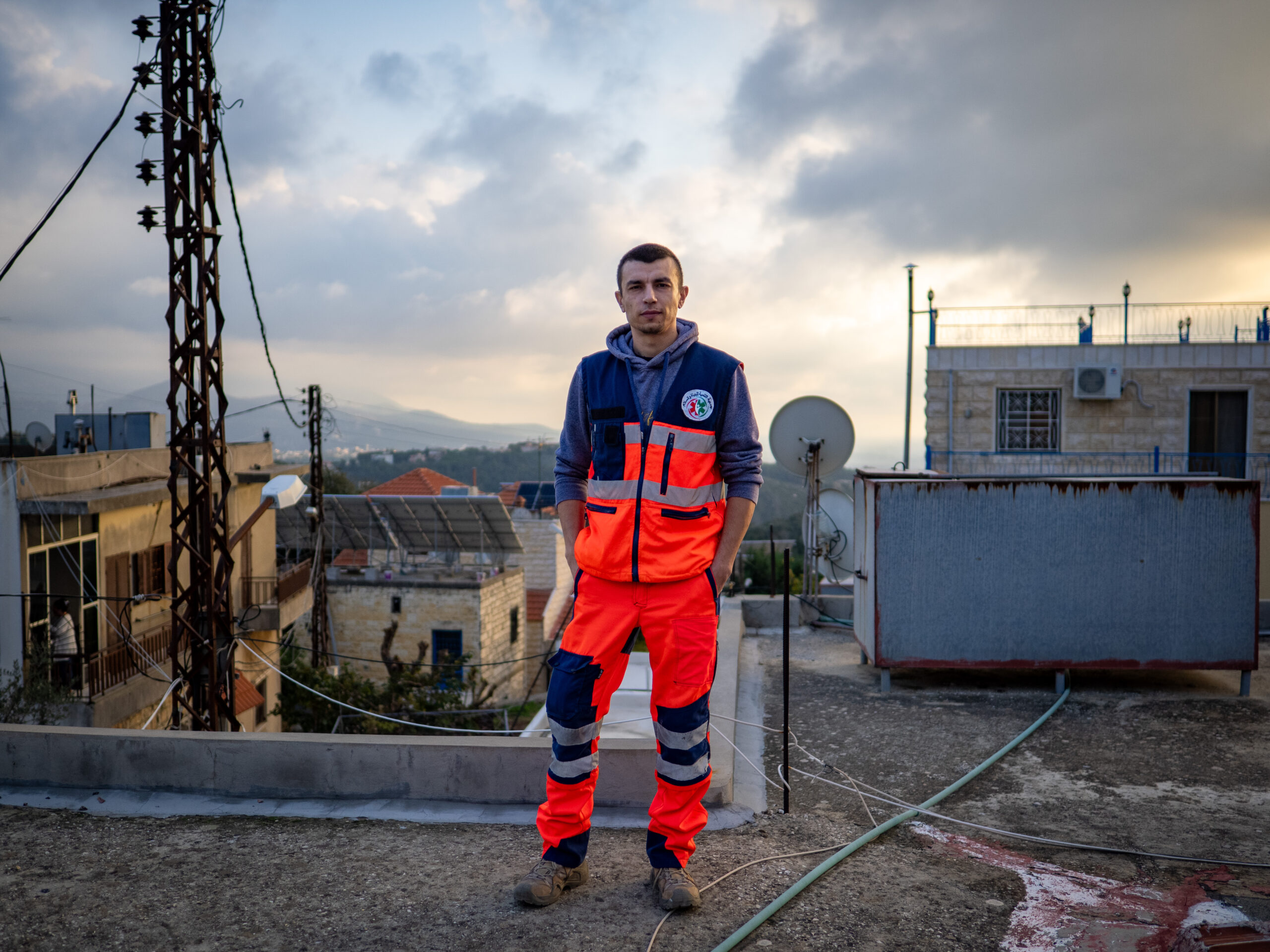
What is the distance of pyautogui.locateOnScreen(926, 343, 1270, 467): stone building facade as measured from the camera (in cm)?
1741

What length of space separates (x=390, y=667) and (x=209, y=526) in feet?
46.7

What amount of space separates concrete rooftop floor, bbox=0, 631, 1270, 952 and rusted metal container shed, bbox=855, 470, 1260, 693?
1.21 metres

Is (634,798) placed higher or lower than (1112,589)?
lower

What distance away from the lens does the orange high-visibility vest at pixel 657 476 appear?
2723 mm

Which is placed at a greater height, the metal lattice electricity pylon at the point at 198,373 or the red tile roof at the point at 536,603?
the metal lattice electricity pylon at the point at 198,373

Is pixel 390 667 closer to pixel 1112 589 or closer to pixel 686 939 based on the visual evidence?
pixel 1112 589

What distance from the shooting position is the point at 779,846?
3197mm

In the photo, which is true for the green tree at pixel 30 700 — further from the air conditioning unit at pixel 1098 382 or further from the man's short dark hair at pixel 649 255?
the air conditioning unit at pixel 1098 382

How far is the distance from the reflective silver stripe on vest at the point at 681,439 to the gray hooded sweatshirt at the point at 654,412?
9 centimetres

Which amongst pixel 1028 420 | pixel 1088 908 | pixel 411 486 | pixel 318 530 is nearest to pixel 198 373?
pixel 1088 908

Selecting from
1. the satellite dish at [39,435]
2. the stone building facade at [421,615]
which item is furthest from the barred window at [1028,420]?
the satellite dish at [39,435]

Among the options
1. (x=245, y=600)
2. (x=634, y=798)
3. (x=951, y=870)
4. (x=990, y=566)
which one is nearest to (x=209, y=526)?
(x=634, y=798)

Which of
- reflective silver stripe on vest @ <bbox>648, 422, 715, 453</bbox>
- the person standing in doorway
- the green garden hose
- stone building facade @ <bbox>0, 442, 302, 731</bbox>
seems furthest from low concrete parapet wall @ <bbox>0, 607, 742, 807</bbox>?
the person standing in doorway

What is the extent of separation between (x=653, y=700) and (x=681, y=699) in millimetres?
119
